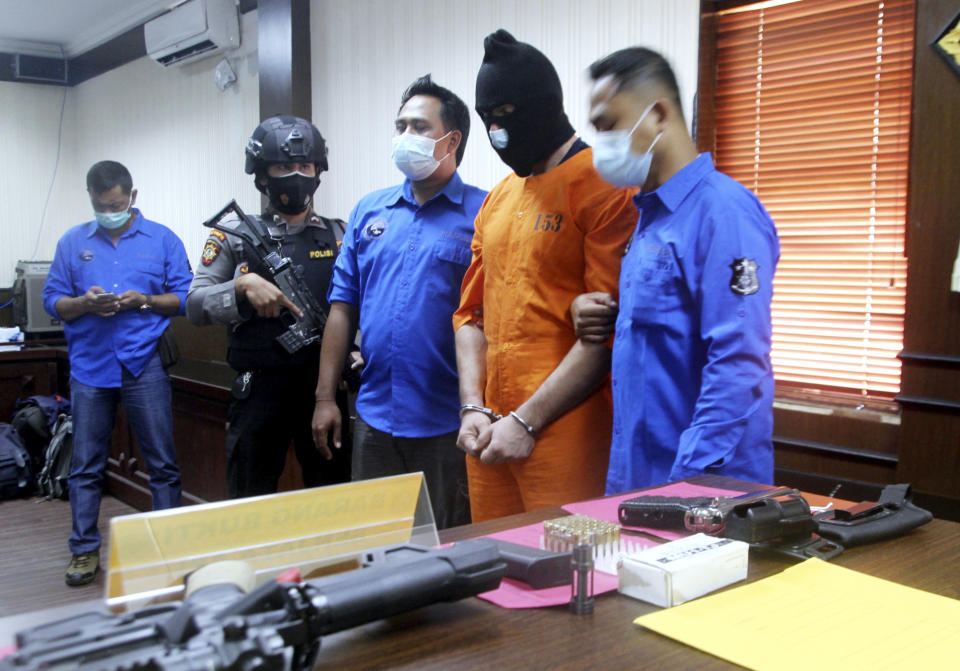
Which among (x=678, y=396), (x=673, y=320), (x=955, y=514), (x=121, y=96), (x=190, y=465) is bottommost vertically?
(x=190, y=465)

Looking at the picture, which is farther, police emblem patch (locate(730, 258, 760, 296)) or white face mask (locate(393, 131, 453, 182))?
white face mask (locate(393, 131, 453, 182))

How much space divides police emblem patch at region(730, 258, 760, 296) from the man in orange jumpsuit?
0.32 m

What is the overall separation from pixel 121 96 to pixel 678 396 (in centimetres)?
625

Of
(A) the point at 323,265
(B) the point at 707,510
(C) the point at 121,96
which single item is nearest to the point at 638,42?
(A) the point at 323,265

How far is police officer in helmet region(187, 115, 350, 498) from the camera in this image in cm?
244

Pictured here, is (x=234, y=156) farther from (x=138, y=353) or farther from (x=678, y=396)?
(x=678, y=396)

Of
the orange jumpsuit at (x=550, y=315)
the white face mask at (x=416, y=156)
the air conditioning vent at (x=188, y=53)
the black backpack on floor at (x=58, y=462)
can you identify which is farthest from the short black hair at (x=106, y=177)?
the orange jumpsuit at (x=550, y=315)

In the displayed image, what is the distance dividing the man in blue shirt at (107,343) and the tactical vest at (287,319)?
0.88 metres

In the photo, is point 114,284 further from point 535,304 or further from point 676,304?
point 676,304

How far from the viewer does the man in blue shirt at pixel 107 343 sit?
318cm

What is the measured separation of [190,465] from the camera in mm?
4070

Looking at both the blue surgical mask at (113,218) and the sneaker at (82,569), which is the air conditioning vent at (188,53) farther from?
the sneaker at (82,569)

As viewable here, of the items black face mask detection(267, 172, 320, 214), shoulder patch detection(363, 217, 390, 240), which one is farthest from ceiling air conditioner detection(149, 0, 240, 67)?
shoulder patch detection(363, 217, 390, 240)

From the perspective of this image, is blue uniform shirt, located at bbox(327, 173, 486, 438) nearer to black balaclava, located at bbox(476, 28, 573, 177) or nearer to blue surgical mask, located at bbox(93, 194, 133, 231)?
black balaclava, located at bbox(476, 28, 573, 177)
